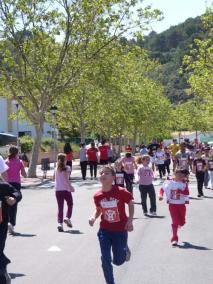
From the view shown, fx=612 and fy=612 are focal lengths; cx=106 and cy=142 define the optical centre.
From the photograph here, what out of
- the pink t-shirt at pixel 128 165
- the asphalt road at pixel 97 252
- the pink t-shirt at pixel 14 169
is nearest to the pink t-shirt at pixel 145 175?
the asphalt road at pixel 97 252

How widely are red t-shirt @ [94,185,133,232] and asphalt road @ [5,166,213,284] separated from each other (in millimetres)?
993

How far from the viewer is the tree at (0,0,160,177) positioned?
29312mm

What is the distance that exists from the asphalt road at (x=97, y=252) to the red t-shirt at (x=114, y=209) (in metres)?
0.99

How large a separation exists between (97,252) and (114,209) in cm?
301

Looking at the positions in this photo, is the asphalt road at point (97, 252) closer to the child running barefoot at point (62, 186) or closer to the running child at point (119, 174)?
the child running barefoot at point (62, 186)

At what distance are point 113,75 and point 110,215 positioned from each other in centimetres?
2662

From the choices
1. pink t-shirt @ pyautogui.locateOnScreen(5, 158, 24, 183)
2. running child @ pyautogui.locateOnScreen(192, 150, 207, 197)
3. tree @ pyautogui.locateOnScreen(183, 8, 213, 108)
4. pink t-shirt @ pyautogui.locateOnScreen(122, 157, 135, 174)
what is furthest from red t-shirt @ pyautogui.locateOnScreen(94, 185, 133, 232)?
tree @ pyautogui.locateOnScreen(183, 8, 213, 108)

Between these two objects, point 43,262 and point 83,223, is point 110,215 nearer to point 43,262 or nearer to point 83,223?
point 43,262

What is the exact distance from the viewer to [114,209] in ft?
23.4

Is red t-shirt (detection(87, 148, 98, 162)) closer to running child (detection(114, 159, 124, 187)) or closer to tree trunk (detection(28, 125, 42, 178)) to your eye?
tree trunk (detection(28, 125, 42, 178))

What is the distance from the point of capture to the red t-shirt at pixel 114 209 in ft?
23.4

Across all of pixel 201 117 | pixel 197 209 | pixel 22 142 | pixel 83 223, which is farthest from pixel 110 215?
pixel 201 117

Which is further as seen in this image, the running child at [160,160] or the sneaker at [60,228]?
the running child at [160,160]

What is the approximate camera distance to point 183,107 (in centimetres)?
10106
